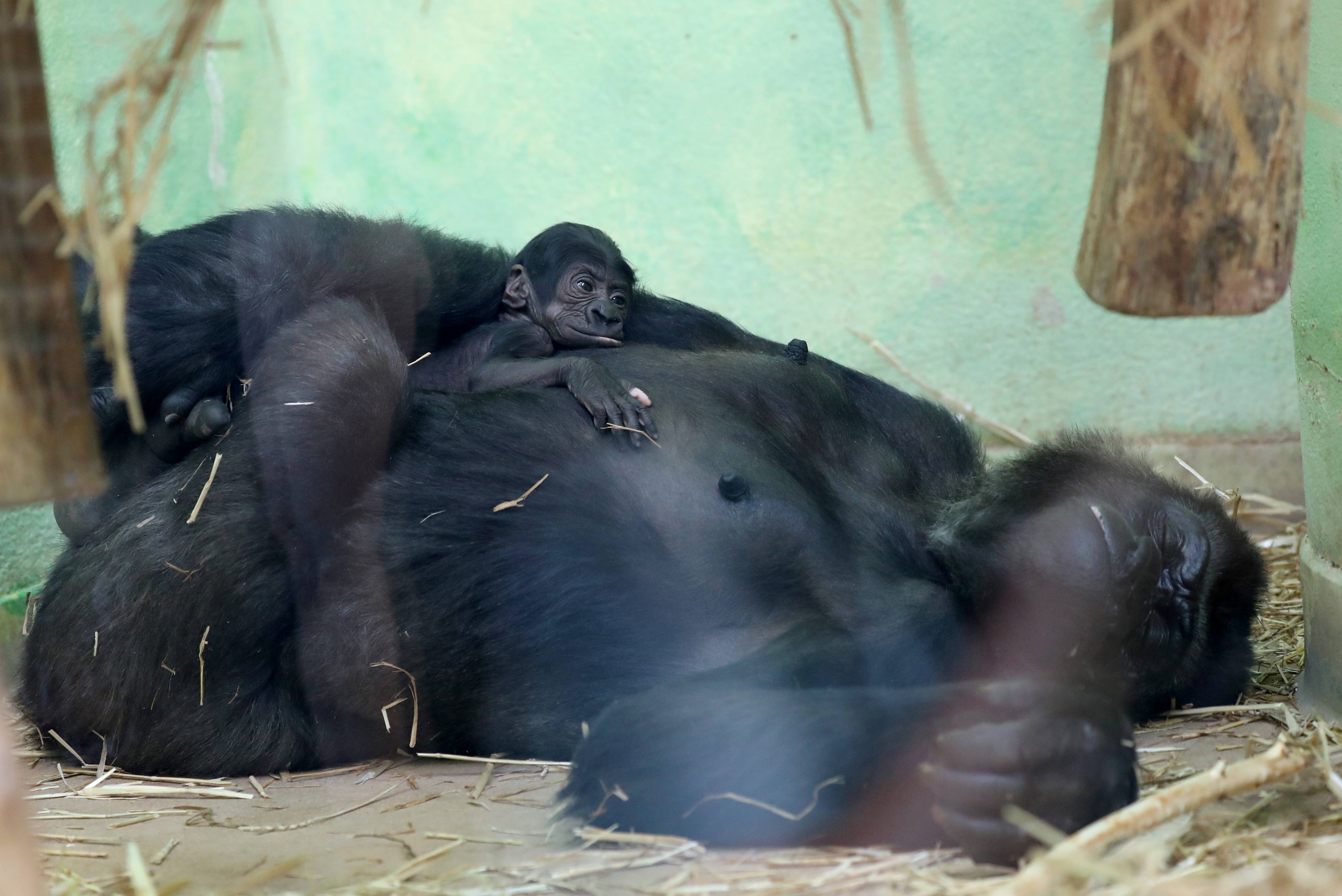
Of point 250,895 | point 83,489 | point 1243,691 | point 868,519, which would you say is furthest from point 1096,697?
point 83,489

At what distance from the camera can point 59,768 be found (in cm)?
229

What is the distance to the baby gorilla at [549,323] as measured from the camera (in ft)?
8.11

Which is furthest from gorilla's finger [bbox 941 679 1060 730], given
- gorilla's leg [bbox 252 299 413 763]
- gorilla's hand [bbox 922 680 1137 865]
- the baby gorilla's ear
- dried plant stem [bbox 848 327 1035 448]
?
dried plant stem [bbox 848 327 1035 448]

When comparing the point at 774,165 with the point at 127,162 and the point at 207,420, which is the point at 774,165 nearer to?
the point at 207,420

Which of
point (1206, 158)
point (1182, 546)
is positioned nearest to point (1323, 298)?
point (1182, 546)

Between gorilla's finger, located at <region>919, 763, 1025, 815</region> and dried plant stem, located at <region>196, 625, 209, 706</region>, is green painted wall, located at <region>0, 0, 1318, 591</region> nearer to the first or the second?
dried plant stem, located at <region>196, 625, 209, 706</region>

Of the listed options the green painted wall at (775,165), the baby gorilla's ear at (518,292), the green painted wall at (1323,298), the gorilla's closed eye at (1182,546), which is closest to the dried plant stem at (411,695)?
the baby gorilla's ear at (518,292)

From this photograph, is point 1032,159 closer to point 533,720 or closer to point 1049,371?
point 1049,371

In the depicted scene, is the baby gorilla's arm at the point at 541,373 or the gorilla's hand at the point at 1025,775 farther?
the baby gorilla's arm at the point at 541,373

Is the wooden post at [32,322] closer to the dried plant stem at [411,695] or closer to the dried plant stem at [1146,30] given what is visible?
the dried plant stem at [411,695]

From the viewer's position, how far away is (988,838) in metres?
1.54

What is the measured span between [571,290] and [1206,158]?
164 cm

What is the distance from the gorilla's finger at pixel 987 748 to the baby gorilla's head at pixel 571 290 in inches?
56.8

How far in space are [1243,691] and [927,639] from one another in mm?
703
